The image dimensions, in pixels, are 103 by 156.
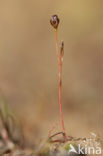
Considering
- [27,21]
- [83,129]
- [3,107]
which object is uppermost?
[27,21]

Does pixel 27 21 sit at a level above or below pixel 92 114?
above

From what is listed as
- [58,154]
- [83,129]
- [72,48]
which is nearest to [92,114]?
[83,129]

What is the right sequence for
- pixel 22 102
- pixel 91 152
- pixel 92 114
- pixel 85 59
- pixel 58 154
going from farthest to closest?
pixel 85 59, pixel 22 102, pixel 92 114, pixel 91 152, pixel 58 154

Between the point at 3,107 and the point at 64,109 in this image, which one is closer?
the point at 3,107

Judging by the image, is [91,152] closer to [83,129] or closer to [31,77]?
[83,129]

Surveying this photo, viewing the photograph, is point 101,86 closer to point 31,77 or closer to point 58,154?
point 31,77

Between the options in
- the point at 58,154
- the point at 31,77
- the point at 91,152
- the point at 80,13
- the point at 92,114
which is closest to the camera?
the point at 58,154
